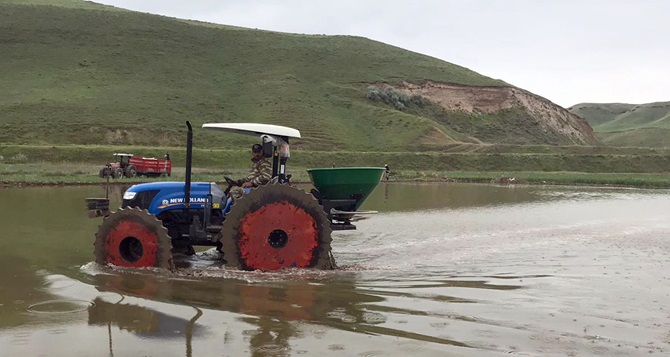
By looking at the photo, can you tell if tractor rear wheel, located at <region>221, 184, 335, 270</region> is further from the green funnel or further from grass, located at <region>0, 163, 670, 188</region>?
grass, located at <region>0, 163, 670, 188</region>

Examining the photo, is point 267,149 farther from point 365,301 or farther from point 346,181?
point 365,301

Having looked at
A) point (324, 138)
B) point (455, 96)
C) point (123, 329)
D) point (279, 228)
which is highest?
point (455, 96)

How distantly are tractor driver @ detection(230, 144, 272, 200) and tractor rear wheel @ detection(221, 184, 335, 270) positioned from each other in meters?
0.68

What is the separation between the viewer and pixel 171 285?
812cm

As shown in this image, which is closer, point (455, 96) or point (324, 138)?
point (324, 138)

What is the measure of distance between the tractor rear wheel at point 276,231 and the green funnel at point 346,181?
0.88 m

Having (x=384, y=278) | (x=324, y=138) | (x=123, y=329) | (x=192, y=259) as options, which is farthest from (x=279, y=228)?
(x=324, y=138)

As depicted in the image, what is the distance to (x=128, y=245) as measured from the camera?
931 cm

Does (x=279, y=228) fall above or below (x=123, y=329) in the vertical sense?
above

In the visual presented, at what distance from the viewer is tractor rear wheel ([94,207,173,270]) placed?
9.02 metres

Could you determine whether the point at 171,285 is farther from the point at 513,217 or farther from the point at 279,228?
the point at 513,217

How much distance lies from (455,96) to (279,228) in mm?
74286

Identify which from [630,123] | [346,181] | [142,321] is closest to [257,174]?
[346,181]

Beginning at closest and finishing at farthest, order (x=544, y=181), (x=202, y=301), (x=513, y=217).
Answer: (x=202, y=301), (x=513, y=217), (x=544, y=181)
